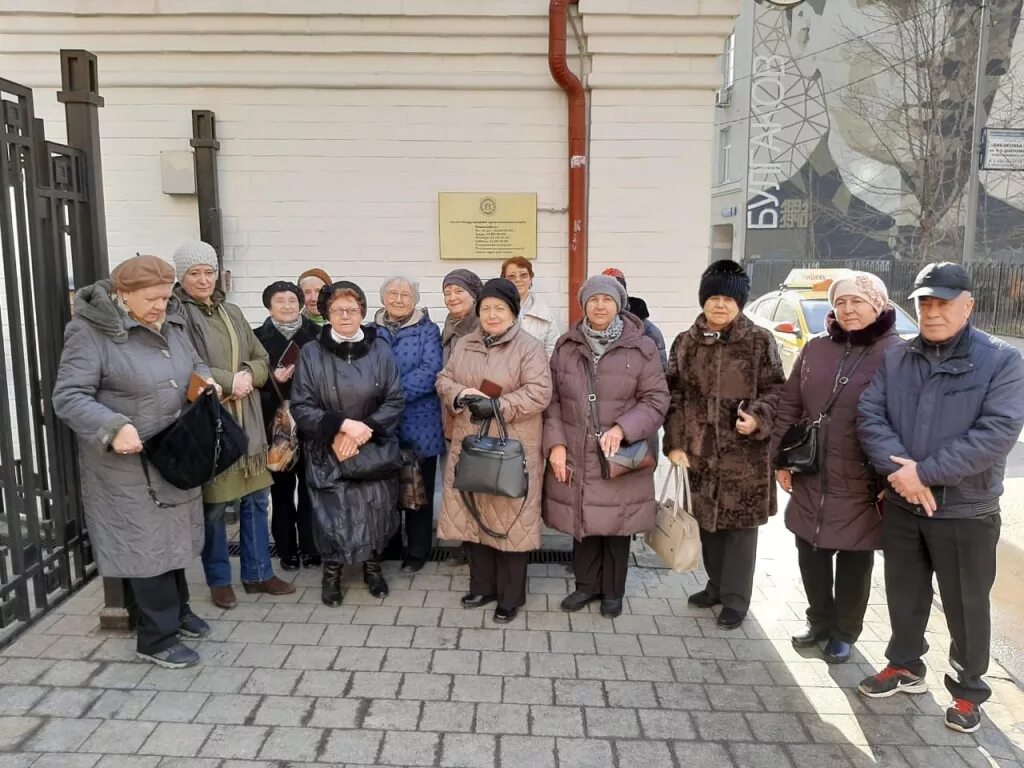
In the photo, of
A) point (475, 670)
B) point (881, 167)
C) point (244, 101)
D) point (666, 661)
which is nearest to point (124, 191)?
point (244, 101)

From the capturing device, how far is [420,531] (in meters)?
4.57

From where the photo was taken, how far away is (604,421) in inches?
149

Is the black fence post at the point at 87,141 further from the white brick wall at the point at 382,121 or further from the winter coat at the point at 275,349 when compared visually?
the white brick wall at the point at 382,121

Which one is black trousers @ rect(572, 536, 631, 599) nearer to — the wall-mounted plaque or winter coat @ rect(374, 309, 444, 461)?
winter coat @ rect(374, 309, 444, 461)

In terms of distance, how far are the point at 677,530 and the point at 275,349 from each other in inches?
94.8

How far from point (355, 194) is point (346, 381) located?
224 cm

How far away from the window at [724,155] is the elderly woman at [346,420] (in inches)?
1015

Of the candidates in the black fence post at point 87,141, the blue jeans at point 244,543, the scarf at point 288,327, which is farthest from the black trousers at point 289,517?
the black fence post at point 87,141

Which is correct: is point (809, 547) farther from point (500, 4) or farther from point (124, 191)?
point (124, 191)

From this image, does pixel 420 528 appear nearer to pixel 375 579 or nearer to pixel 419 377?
pixel 375 579

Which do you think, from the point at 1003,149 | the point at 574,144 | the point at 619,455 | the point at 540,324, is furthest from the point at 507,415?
the point at 1003,149

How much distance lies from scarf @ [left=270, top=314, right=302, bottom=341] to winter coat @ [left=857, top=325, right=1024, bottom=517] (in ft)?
9.80

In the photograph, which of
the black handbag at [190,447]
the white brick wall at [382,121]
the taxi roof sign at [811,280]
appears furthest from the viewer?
the taxi roof sign at [811,280]

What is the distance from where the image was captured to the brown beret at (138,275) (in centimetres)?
313
